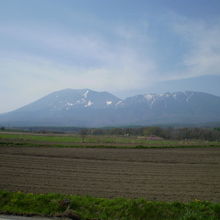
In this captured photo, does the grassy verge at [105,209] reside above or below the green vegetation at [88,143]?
above

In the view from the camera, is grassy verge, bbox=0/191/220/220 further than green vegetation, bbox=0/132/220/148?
No

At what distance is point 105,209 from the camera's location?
24.0ft

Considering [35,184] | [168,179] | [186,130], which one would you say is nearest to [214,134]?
[186,130]

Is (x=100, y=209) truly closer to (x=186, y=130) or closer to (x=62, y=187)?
(x=62, y=187)

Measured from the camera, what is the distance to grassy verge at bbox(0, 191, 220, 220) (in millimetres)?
6723

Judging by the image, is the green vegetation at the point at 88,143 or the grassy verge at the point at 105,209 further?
the green vegetation at the point at 88,143

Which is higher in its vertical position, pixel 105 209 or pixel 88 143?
pixel 105 209

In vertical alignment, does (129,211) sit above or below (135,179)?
above

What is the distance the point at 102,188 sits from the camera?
448 inches

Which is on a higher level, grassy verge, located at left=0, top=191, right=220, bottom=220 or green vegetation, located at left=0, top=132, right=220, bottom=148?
grassy verge, located at left=0, top=191, right=220, bottom=220

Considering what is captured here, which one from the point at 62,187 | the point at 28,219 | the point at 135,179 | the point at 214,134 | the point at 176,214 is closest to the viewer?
the point at 28,219

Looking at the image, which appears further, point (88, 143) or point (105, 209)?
point (88, 143)

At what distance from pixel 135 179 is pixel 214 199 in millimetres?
5056

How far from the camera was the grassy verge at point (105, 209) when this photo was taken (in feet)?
22.1
